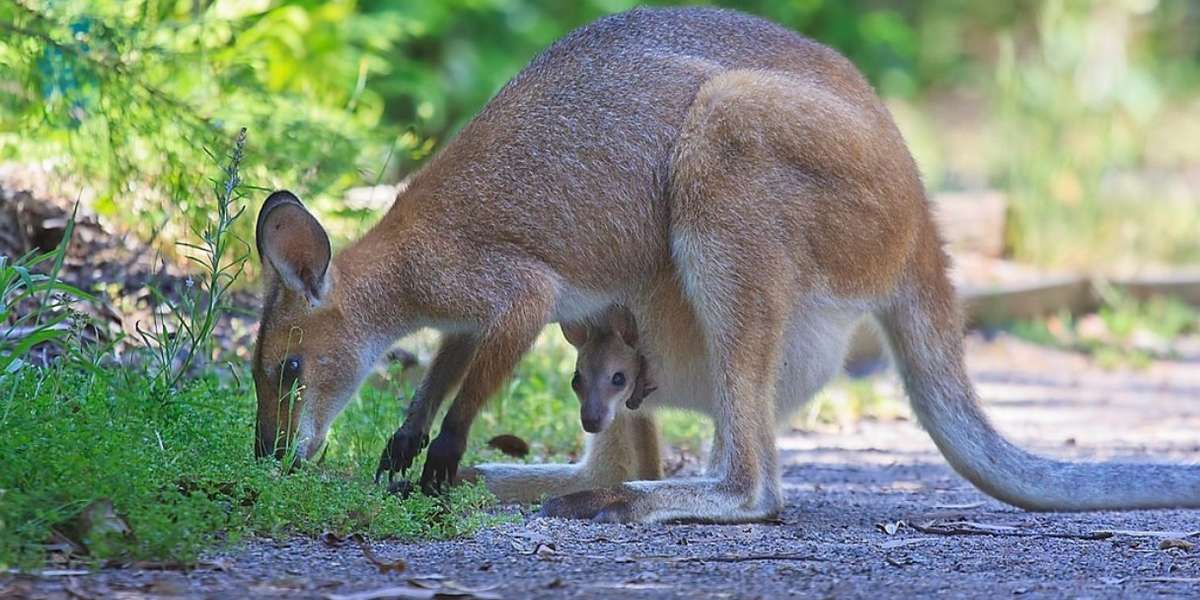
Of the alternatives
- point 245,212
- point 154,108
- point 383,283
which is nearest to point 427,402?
point 383,283

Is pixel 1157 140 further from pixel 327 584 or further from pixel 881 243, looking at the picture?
pixel 327 584

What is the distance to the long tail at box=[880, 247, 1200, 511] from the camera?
5.06m

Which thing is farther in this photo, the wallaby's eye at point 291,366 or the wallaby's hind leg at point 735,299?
the wallaby's hind leg at point 735,299

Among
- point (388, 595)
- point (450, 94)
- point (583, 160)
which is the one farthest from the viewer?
point (450, 94)

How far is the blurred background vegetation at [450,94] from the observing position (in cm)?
641

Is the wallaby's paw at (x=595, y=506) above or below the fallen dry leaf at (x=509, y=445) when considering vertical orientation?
below

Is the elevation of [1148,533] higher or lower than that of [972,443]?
lower

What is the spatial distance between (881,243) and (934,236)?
37cm

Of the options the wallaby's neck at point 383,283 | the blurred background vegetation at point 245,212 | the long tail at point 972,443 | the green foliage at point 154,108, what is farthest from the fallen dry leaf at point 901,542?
the green foliage at point 154,108

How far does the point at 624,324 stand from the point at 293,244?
3.89ft

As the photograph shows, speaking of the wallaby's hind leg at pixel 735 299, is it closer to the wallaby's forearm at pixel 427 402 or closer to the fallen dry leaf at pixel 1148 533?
the wallaby's forearm at pixel 427 402

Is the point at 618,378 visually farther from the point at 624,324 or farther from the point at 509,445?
the point at 509,445

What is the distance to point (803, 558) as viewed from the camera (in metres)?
4.09

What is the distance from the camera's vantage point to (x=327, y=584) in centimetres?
350
